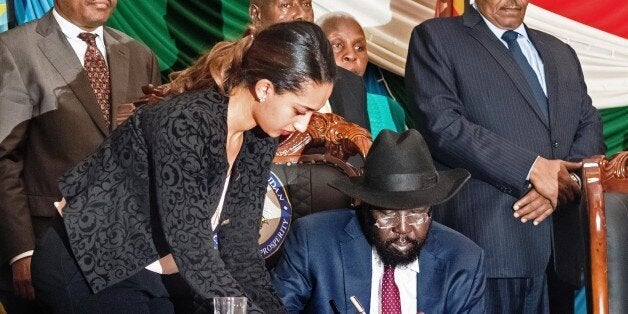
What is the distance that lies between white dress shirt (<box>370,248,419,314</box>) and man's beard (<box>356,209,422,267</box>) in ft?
0.09

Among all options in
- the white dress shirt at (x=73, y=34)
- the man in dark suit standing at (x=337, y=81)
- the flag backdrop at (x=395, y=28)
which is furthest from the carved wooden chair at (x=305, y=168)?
the flag backdrop at (x=395, y=28)

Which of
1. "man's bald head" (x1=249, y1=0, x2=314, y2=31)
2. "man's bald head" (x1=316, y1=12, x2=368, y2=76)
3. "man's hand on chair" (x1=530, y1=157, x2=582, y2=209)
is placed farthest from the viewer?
"man's bald head" (x1=316, y1=12, x2=368, y2=76)

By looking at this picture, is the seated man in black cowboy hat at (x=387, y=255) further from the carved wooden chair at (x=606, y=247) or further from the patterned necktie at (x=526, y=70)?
the patterned necktie at (x=526, y=70)

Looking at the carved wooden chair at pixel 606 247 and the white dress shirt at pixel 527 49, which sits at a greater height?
the white dress shirt at pixel 527 49

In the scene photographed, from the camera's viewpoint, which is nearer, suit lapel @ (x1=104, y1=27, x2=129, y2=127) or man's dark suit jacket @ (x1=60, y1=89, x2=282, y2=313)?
man's dark suit jacket @ (x1=60, y1=89, x2=282, y2=313)

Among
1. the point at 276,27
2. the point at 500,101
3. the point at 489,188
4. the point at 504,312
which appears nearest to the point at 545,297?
the point at 504,312

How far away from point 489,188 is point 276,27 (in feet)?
4.21

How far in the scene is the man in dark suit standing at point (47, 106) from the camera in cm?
346

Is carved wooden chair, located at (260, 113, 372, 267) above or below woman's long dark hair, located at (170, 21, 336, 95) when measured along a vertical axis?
below

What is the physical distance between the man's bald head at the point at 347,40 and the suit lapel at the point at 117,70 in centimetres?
103

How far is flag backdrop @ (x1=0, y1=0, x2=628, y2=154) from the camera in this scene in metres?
4.85

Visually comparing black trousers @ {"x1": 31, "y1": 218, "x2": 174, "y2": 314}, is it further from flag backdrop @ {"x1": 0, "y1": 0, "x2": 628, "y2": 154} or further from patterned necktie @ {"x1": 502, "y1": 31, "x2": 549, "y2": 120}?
flag backdrop @ {"x1": 0, "y1": 0, "x2": 628, "y2": 154}

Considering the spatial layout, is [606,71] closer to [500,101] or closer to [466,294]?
[500,101]

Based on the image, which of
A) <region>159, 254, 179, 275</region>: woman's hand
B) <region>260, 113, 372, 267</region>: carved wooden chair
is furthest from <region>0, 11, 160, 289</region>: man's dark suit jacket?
<region>159, 254, 179, 275</region>: woman's hand
